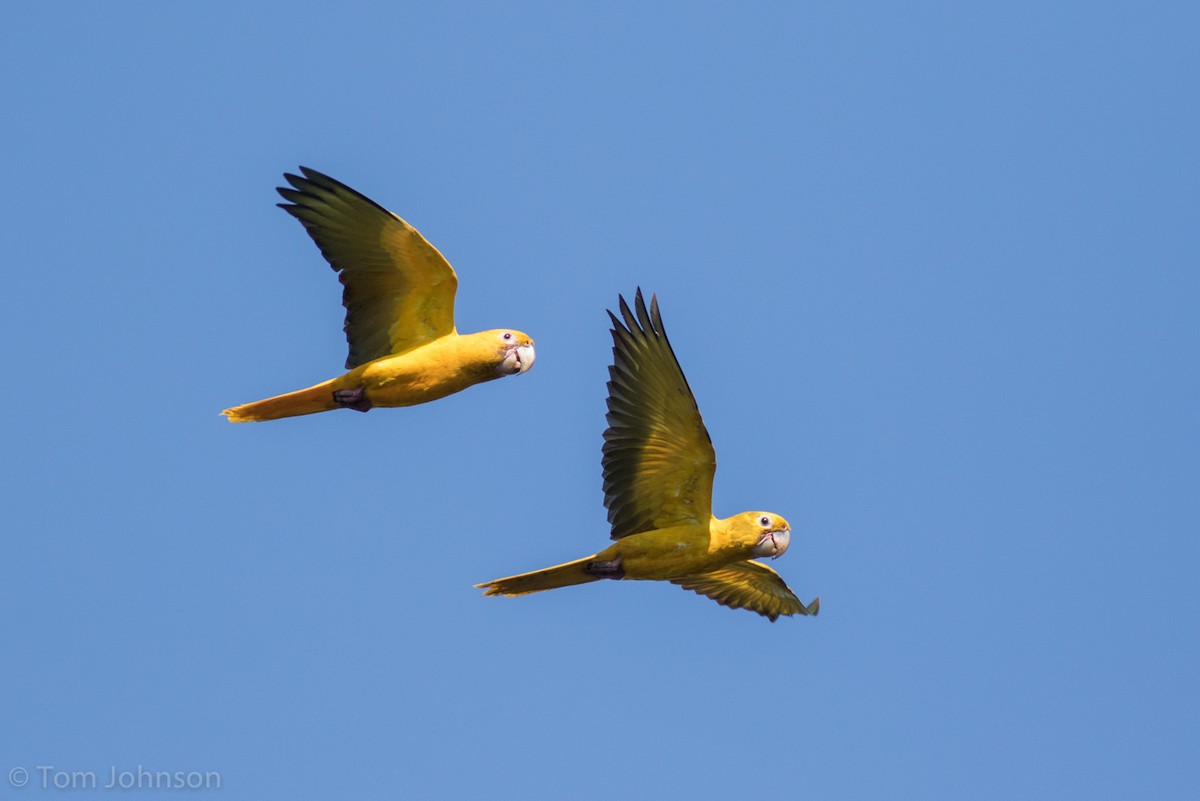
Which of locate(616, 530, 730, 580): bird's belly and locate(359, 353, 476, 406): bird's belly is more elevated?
locate(359, 353, 476, 406): bird's belly

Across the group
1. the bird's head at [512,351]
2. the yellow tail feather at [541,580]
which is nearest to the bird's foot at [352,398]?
the bird's head at [512,351]

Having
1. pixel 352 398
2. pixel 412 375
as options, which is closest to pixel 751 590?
pixel 412 375

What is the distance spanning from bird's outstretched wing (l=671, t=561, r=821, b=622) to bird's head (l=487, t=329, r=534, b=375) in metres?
4.53

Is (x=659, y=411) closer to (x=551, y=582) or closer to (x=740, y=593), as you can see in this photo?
(x=551, y=582)

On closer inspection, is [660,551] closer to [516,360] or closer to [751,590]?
[516,360]

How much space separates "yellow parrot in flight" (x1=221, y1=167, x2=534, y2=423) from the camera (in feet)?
67.0

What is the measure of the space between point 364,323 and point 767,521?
18.0 ft

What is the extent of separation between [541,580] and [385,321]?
370 centimetres

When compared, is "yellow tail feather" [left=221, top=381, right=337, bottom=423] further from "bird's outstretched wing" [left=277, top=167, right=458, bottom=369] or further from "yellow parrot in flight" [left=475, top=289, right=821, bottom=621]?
"yellow parrot in flight" [left=475, top=289, right=821, bottom=621]

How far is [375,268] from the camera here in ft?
68.1

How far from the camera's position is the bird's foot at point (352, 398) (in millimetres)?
20594

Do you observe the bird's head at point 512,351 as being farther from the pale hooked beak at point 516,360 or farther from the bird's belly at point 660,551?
the bird's belly at point 660,551

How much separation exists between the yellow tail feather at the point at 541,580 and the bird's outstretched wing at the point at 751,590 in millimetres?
3178

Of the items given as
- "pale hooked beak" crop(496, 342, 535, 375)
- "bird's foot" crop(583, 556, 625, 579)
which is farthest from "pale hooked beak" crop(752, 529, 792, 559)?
"pale hooked beak" crop(496, 342, 535, 375)
